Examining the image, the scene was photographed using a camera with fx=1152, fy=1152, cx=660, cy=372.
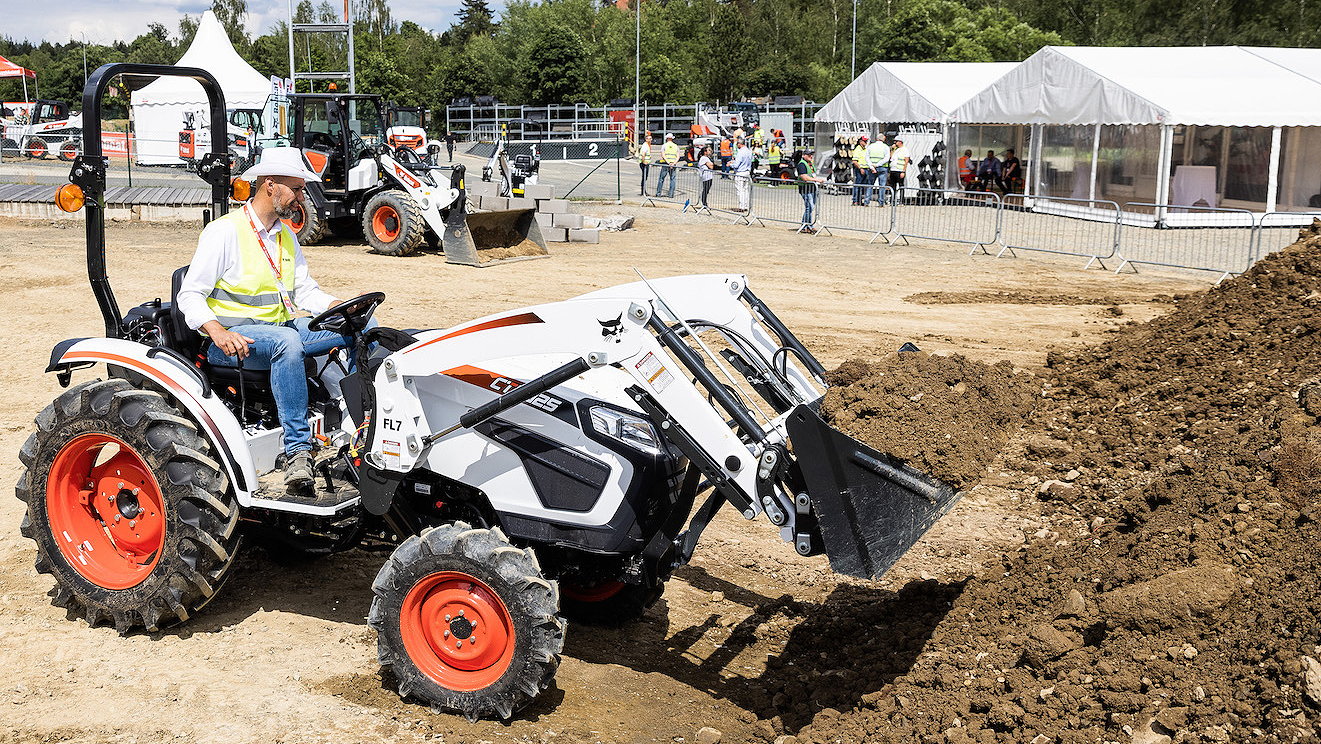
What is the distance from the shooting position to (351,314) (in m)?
5.02

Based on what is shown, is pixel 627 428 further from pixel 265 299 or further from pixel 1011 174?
pixel 1011 174

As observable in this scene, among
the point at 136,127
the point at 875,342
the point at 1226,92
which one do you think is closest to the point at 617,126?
the point at 136,127

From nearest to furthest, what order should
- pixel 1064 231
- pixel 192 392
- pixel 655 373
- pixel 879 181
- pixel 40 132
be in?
1. pixel 655 373
2. pixel 192 392
3. pixel 1064 231
4. pixel 879 181
5. pixel 40 132

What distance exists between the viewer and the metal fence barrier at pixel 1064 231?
755 inches

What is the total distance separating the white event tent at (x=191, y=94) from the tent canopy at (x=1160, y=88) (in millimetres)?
21187

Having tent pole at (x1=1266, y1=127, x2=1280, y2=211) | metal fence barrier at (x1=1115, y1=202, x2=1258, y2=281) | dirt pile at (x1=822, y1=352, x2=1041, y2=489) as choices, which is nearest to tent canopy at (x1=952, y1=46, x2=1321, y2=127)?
tent pole at (x1=1266, y1=127, x2=1280, y2=211)

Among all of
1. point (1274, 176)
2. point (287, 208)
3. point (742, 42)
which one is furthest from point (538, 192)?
point (742, 42)

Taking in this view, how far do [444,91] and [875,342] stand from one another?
61183mm

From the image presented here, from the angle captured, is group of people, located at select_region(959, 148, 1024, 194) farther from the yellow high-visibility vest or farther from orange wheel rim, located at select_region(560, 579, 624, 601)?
the yellow high-visibility vest

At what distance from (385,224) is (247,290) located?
534 inches

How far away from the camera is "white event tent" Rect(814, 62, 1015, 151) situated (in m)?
29.9

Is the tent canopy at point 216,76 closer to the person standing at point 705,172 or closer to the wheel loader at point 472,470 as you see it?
the person standing at point 705,172

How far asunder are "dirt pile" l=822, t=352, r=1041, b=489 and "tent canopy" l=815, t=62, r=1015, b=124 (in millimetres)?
25677

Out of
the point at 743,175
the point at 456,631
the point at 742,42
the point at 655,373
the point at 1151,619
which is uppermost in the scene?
the point at 742,42
